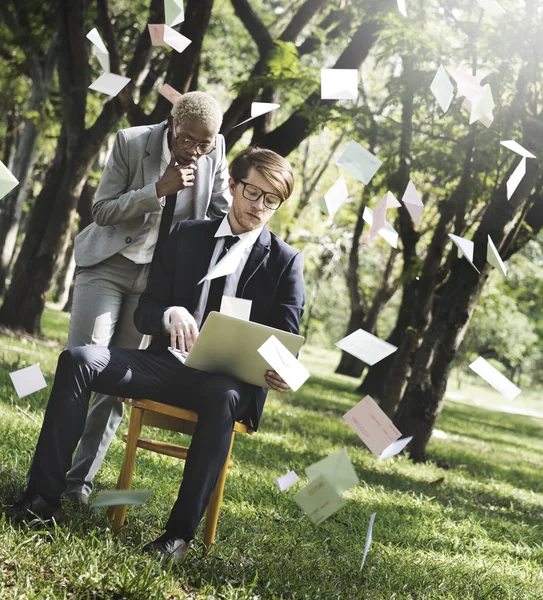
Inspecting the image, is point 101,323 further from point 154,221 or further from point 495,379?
point 495,379

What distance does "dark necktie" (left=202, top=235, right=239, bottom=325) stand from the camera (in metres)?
3.32

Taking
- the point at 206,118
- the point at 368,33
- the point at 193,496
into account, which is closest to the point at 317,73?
the point at 368,33

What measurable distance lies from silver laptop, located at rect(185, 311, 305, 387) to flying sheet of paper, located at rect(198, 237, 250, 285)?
0.33m

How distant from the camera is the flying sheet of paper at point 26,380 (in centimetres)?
344

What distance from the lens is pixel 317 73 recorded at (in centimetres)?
778

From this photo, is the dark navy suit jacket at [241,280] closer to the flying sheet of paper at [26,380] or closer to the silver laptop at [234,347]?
the silver laptop at [234,347]

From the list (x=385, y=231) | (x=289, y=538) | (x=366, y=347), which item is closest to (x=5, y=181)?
(x=366, y=347)

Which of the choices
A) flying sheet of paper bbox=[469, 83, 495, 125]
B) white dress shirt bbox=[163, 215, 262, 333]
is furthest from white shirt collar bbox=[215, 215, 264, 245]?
flying sheet of paper bbox=[469, 83, 495, 125]

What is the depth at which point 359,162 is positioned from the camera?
3.63 metres

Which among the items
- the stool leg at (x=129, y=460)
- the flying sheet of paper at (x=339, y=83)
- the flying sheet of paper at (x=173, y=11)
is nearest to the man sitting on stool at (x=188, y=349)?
the stool leg at (x=129, y=460)

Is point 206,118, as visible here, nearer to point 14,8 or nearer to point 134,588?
point 134,588

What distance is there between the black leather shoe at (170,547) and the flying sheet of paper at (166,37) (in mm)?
2524

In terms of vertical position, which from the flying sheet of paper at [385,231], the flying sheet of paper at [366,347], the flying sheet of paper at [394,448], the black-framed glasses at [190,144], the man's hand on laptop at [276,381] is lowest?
the flying sheet of paper at [394,448]

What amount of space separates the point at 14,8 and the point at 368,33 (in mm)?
5243
